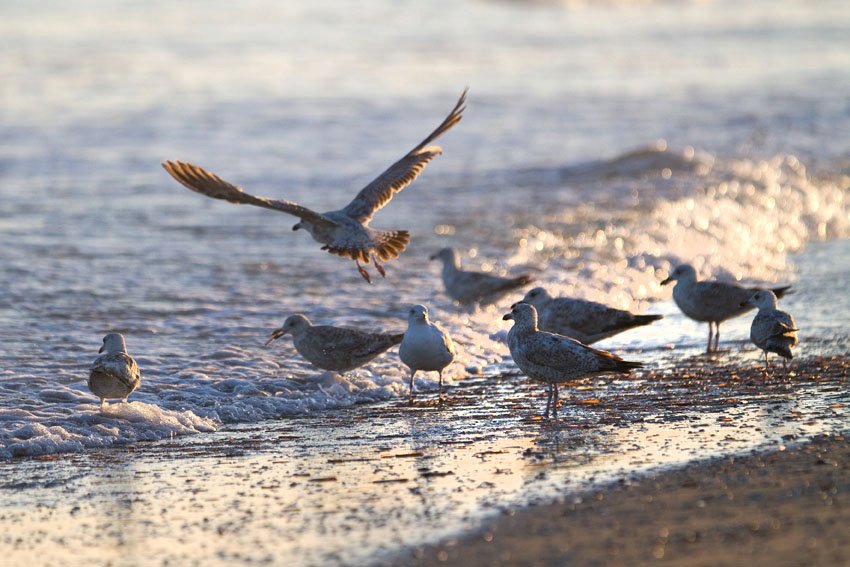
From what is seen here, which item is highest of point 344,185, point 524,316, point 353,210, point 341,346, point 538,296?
point 344,185

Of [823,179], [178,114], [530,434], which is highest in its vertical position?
[178,114]

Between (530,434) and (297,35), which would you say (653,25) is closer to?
(297,35)

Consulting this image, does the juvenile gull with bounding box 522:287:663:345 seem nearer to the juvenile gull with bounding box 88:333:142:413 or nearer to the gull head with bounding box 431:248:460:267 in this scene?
the gull head with bounding box 431:248:460:267

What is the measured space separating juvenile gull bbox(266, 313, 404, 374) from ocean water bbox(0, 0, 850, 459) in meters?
0.16

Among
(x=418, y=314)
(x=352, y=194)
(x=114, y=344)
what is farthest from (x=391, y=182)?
(x=352, y=194)

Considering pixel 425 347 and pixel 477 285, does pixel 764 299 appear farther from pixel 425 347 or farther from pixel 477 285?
pixel 477 285

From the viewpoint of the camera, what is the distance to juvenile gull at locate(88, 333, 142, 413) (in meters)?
7.54

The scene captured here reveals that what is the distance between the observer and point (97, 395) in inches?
303

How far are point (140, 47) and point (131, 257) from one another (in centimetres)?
1926

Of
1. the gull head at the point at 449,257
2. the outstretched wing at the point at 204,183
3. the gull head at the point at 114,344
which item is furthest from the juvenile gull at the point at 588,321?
the gull head at the point at 114,344

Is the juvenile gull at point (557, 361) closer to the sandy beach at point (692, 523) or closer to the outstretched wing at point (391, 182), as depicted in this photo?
the sandy beach at point (692, 523)

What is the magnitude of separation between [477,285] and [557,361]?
332 centimetres

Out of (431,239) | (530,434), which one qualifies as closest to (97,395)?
(530,434)

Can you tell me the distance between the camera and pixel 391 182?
1117cm
